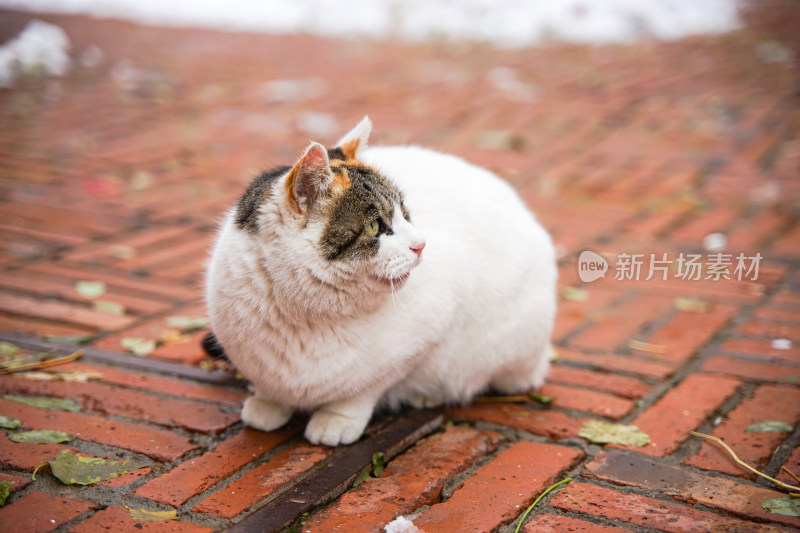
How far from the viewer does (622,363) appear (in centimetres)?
264

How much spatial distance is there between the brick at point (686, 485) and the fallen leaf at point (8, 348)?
1.88 m

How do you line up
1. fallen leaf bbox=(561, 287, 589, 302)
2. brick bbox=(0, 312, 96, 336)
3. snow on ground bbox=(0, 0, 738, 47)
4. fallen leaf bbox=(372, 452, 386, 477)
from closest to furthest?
fallen leaf bbox=(372, 452, 386, 477)
brick bbox=(0, 312, 96, 336)
fallen leaf bbox=(561, 287, 589, 302)
snow on ground bbox=(0, 0, 738, 47)

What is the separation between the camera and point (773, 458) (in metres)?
2.01

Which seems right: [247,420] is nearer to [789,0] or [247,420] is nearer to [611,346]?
[611,346]

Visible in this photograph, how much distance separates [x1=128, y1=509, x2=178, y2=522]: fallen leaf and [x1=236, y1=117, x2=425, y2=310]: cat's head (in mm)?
630

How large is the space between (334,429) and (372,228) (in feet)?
1.93

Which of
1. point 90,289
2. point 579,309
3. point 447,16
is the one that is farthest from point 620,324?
point 447,16

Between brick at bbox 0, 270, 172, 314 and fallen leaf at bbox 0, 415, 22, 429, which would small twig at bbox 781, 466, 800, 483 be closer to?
fallen leaf at bbox 0, 415, 22, 429

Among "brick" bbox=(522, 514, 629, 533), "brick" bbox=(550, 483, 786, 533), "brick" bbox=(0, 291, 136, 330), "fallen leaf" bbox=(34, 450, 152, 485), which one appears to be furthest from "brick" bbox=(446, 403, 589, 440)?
"brick" bbox=(0, 291, 136, 330)

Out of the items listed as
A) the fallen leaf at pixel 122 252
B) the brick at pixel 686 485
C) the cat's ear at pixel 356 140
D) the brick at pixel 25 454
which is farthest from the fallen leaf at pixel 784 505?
the fallen leaf at pixel 122 252

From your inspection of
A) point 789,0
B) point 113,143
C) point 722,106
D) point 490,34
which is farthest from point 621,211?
point 789,0

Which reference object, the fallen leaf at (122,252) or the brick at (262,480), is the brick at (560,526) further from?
the fallen leaf at (122,252)

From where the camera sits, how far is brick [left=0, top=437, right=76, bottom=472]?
186cm

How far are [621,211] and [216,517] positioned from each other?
2949 mm
